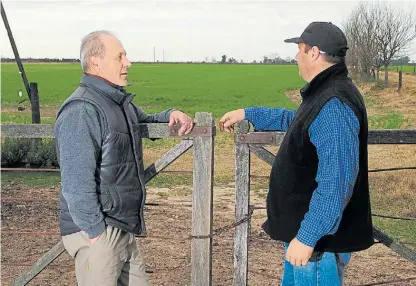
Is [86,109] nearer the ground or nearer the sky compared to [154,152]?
nearer the sky

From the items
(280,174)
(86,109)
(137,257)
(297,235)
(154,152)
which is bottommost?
(154,152)

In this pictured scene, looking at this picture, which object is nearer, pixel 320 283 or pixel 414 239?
pixel 320 283

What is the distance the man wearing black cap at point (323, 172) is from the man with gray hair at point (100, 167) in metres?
0.75

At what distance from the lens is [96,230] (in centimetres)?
296

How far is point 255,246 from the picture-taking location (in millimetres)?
6777

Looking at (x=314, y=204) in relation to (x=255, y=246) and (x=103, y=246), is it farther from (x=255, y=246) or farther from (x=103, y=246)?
(x=255, y=246)

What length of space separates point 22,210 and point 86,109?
19.2 ft

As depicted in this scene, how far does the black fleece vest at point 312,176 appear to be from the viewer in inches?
106

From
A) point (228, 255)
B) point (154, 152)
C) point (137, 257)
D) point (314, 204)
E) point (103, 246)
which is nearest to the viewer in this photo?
point (314, 204)

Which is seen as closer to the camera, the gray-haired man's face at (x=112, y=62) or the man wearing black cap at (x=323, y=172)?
the man wearing black cap at (x=323, y=172)

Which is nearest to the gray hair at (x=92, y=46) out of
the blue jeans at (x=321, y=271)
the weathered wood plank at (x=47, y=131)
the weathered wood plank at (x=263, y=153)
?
the weathered wood plank at (x=47, y=131)

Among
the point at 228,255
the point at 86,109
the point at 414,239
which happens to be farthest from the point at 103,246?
the point at 414,239

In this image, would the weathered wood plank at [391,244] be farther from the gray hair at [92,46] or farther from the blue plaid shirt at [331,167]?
the gray hair at [92,46]

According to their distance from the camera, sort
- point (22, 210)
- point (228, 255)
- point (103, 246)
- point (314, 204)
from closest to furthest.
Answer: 1. point (314, 204)
2. point (103, 246)
3. point (228, 255)
4. point (22, 210)
